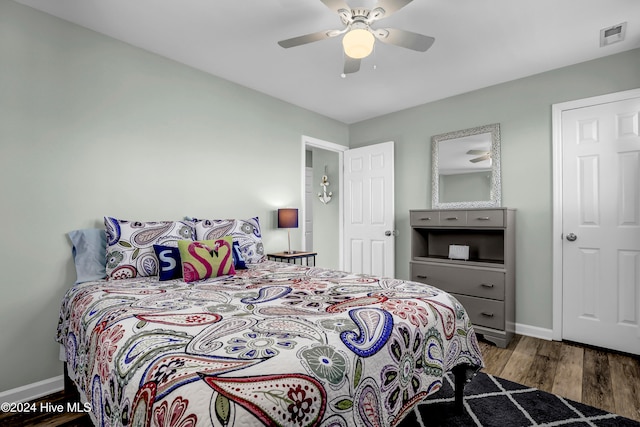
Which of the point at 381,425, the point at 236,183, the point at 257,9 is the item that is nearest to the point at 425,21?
the point at 257,9

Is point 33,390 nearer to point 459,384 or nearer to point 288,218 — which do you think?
point 288,218

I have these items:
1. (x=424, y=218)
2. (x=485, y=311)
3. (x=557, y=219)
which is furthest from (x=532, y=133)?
(x=485, y=311)

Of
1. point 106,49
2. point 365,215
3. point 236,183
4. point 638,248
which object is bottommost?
point 638,248

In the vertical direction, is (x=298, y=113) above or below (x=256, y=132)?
above

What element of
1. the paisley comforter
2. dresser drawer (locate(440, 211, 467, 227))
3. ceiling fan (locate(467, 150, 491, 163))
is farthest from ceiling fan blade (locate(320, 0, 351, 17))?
ceiling fan (locate(467, 150, 491, 163))

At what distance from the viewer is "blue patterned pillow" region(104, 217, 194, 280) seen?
2.12m

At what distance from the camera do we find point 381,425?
1.08 meters

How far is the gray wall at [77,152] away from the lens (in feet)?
6.73

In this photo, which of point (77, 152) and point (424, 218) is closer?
point (77, 152)

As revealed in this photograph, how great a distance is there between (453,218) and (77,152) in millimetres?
3343

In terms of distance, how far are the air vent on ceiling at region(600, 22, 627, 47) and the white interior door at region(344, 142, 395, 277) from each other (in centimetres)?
213

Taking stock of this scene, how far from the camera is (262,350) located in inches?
37.0

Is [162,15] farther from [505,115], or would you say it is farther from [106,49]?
[505,115]

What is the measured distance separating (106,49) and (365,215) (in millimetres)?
3246
